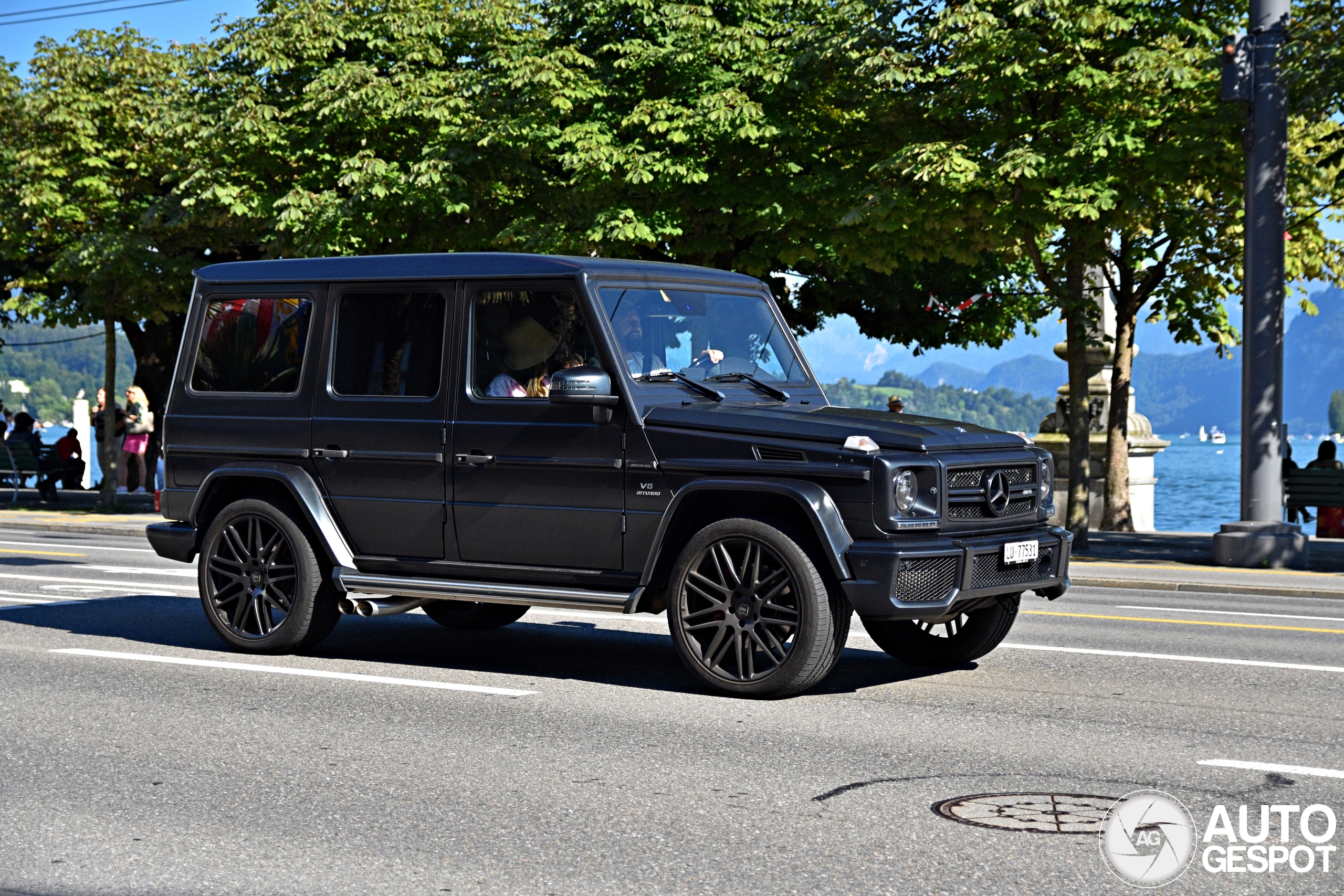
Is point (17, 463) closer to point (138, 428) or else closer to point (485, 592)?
point (138, 428)

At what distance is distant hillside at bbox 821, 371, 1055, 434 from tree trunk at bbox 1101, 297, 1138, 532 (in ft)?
5.29

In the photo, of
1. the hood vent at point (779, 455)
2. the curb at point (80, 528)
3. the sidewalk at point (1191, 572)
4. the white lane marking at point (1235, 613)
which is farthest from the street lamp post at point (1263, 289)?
the curb at point (80, 528)

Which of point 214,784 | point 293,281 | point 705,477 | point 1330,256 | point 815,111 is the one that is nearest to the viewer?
point 214,784

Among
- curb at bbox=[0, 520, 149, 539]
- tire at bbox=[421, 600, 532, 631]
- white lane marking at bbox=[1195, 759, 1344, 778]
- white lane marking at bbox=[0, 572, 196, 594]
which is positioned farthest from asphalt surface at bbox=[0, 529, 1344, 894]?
curb at bbox=[0, 520, 149, 539]

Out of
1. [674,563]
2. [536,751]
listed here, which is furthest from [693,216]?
[536,751]

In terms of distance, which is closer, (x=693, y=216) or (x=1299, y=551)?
(x=1299, y=551)

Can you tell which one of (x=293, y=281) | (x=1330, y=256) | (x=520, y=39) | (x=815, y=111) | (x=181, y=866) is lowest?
(x=181, y=866)

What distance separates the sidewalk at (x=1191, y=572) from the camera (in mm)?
14602

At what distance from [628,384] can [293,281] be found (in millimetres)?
2402

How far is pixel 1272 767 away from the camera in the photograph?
246 inches

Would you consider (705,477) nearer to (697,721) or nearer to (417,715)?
(697,721)

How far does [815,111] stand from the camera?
850 inches

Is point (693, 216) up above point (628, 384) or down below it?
above

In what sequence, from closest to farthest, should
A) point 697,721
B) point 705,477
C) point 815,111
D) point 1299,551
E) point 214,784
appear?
1. point 214,784
2. point 697,721
3. point 705,477
4. point 1299,551
5. point 815,111
